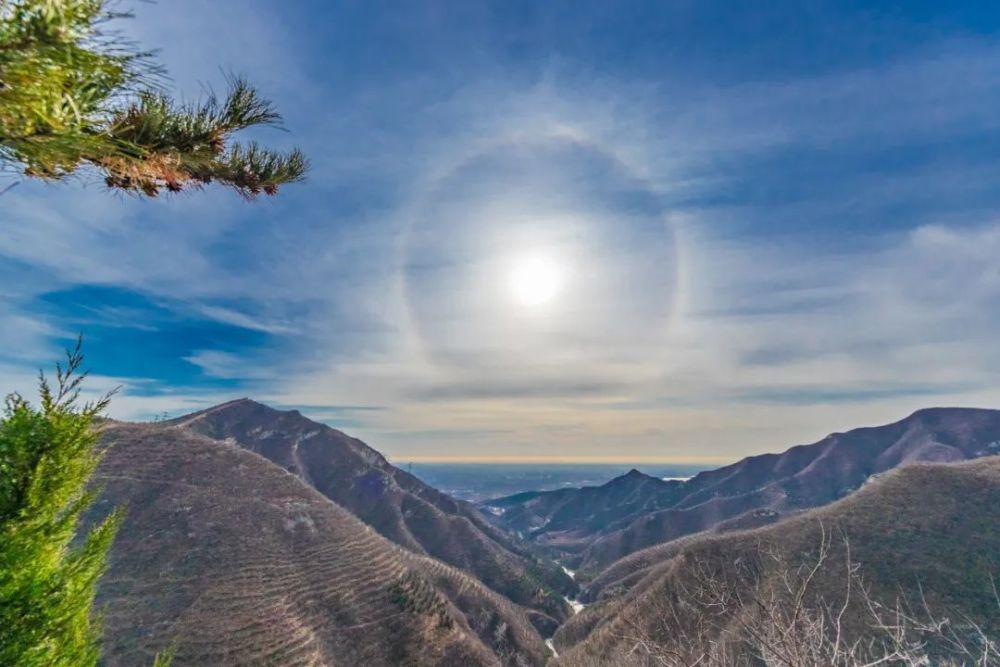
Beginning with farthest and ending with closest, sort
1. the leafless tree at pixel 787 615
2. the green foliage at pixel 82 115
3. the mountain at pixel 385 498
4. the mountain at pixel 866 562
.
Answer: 1. the mountain at pixel 385 498
2. the mountain at pixel 866 562
3. the leafless tree at pixel 787 615
4. the green foliage at pixel 82 115

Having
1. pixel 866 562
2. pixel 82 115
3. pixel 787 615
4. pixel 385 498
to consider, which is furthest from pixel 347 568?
pixel 385 498

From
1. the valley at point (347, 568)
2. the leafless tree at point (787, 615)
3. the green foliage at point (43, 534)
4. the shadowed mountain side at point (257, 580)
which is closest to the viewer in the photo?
the green foliage at point (43, 534)

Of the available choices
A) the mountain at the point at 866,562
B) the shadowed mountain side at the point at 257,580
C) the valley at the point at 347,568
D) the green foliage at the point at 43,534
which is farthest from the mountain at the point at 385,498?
the green foliage at the point at 43,534

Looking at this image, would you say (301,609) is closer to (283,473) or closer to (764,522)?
(283,473)

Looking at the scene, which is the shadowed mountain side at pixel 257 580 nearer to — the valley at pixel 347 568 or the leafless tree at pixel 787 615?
the valley at pixel 347 568

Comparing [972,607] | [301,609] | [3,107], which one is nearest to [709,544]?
[972,607]

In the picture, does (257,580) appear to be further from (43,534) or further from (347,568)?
(43,534)

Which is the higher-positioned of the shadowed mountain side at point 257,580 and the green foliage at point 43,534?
the green foliage at point 43,534
